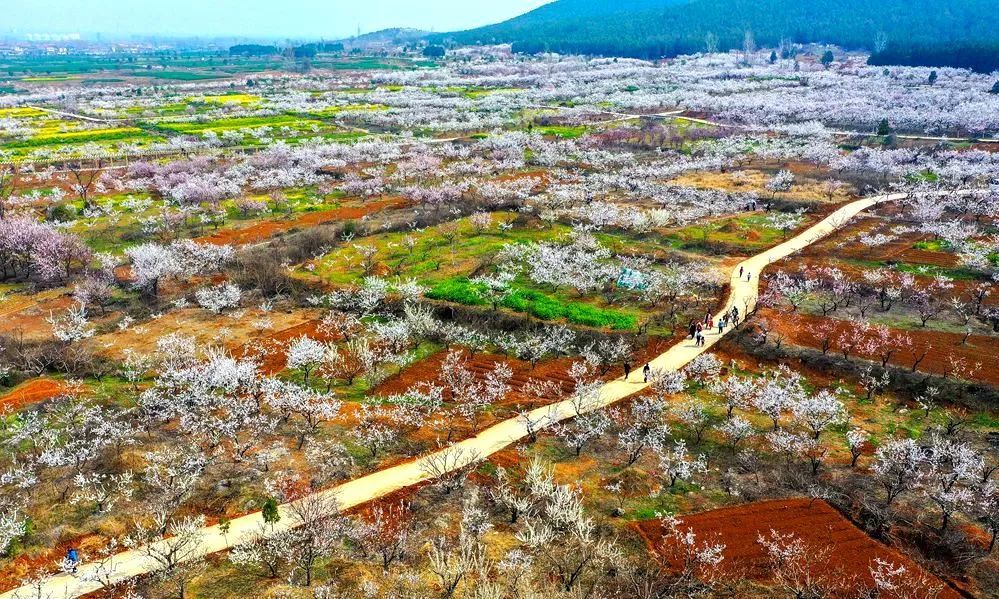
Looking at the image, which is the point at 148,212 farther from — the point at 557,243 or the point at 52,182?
the point at 557,243

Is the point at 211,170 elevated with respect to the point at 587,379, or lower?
elevated

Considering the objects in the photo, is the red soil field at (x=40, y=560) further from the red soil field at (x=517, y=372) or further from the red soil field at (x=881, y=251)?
the red soil field at (x=881, y=251)

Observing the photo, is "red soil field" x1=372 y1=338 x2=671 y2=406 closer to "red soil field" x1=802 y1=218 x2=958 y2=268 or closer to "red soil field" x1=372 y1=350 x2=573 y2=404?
"red soil field" x1=372 y1=350 x2=573 y2=404

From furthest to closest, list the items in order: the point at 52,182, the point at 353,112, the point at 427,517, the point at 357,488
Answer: the point at 353,112
the point at 52,182
the point at 357,488
the point at 427,517

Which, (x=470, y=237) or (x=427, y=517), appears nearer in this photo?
(x=427, y=517)

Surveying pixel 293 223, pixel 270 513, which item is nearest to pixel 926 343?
pixel 270 513

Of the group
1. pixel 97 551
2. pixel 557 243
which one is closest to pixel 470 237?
pixel 557 243

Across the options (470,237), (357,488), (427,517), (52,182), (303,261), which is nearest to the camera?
(427,517)

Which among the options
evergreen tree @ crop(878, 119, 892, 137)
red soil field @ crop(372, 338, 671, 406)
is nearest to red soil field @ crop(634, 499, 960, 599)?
red soil field @ crop(372, 338, 671, 406)
